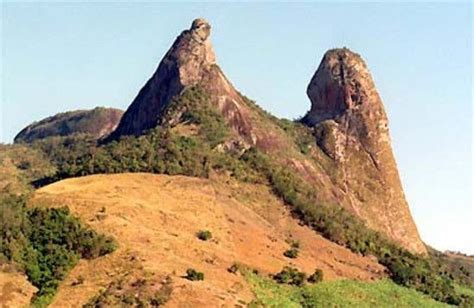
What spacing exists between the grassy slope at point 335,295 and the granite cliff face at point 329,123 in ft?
82.3

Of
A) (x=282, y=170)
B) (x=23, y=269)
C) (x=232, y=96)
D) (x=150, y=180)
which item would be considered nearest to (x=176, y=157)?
(x=150, y=180)

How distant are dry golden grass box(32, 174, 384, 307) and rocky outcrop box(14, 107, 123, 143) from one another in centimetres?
6683

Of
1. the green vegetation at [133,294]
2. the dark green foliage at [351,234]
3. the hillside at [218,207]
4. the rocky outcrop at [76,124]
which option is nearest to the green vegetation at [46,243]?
the hillside at [218,207]

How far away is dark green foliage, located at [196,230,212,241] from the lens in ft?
224

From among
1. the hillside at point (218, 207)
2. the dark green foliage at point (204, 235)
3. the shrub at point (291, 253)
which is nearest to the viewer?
the hillside at point (218, 207)

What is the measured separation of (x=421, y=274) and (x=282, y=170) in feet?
58.9

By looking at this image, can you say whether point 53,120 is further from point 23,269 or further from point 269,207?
point 23,269

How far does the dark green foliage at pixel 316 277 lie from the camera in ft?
224

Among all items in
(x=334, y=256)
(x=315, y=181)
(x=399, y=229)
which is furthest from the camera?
(x=399, y=229)

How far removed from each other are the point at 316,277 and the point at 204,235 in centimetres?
899

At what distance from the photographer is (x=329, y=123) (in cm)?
10844

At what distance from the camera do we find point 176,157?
84375 mm

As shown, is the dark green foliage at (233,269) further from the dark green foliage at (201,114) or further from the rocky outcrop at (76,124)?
the rocky outcrop at (76,124)

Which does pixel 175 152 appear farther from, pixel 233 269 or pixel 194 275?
pixel 194 275
